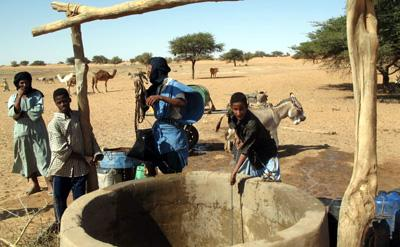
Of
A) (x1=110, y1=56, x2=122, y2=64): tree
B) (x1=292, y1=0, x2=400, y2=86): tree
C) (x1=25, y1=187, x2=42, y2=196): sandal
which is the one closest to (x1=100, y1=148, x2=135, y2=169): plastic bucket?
(x1=25, y1=187, x2=42, y2=196): sandal

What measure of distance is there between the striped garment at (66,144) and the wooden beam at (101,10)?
88 centimetres

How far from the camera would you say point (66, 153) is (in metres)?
4.72

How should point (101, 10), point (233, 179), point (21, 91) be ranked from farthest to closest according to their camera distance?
point (21, 91), point (233, 179), point (101, 10)

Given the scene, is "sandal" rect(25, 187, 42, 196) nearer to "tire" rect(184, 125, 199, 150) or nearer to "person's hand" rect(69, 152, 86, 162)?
"person's hand" rect(69, 152, 86, 162)

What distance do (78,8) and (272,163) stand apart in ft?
8.14

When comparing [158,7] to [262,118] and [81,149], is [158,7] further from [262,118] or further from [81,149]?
[262,118]

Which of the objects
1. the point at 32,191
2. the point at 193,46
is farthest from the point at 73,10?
the point at 193,46

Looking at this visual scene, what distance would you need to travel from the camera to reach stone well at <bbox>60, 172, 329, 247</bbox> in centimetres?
378

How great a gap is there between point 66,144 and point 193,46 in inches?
1618

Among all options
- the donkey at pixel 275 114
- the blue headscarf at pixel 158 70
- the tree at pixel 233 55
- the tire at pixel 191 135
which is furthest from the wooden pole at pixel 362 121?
the tree at pixel 233 55

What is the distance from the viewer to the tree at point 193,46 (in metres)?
45.0

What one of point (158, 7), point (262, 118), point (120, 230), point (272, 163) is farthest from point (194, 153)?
point (158, 7)

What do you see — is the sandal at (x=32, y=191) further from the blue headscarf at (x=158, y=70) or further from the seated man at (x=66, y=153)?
the blue headscarf at (x=158, y=70)

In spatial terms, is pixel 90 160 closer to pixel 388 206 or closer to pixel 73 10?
pixel 73 10
